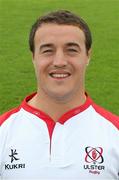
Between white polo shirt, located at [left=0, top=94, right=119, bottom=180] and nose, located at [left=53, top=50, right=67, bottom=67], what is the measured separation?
271mm

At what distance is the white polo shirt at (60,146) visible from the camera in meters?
2.41

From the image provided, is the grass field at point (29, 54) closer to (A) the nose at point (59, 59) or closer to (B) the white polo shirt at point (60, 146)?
(B) the white polo shirt at point (60, 146)

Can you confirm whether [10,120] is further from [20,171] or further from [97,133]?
[97,133]

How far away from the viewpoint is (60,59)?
2361 mm

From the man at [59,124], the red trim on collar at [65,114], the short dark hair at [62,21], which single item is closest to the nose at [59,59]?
the man at [59,124]

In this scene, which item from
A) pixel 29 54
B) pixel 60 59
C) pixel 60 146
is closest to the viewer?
pixel 60 59

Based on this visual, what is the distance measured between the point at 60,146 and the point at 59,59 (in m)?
0.41

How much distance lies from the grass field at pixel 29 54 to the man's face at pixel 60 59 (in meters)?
4.92

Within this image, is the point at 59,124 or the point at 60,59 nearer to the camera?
the point at 60,59

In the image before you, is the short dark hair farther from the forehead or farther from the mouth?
the mouth

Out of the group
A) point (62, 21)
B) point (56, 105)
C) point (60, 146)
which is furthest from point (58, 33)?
point (60, 146)

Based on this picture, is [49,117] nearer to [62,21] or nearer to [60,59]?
[60,59]

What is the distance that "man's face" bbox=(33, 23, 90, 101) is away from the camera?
93.5 inches

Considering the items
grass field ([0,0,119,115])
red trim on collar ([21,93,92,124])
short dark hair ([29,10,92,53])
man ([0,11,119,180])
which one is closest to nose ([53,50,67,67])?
man ([0,11,119,180])
